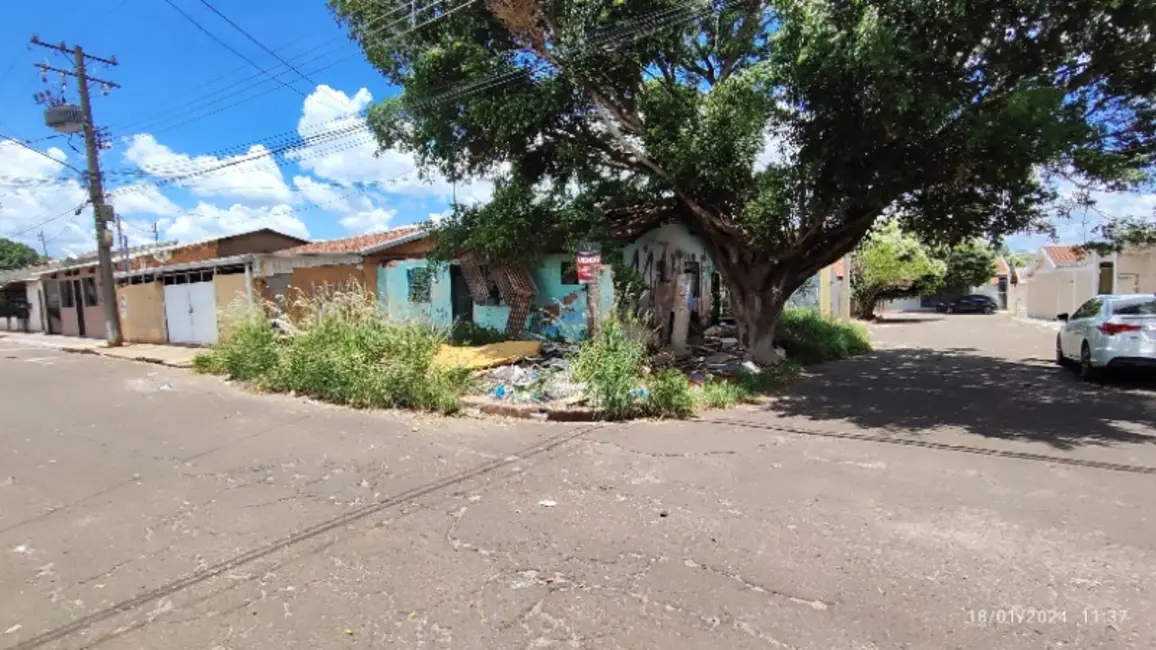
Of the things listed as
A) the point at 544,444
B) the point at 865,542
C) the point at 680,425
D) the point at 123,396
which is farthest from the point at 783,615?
the point at 123,396

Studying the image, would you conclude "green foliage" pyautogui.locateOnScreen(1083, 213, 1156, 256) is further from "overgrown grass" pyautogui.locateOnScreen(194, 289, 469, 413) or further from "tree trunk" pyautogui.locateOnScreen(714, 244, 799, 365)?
"overgrown grass" pyautogui.locateOnScreen(194, 289, 469, 413)

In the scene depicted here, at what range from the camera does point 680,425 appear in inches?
334

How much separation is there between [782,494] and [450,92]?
9808 mm

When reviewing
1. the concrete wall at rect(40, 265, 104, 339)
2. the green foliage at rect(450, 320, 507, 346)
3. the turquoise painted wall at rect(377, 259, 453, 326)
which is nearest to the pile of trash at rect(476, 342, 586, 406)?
A: the green foliage at rect(450, 320, 507, 346)

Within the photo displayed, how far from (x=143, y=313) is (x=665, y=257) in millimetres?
18608

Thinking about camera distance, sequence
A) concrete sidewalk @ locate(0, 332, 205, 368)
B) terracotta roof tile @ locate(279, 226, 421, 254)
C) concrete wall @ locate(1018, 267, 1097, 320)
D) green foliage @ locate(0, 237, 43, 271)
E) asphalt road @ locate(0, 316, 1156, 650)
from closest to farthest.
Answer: asphalt road @ locate(0, 316, 1156, 650), concrete sidewalk @ locate(0, 332, 205, 368), terracotta roof tile @ locate(279, 226, 421, 254), concrete wall @ locate(1018, 267, 1097, 320), green foliage @ locate(0, 237, 43, 271)

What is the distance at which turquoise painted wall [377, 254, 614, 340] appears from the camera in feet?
47.0

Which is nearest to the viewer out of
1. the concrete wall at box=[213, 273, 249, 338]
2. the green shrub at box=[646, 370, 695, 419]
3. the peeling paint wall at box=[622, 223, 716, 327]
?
the green shrub at box=[646, 370, 695, 419]

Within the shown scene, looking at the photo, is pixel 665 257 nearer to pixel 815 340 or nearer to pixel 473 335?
pixel 815 340

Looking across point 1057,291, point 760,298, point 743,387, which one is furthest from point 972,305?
point 743,387

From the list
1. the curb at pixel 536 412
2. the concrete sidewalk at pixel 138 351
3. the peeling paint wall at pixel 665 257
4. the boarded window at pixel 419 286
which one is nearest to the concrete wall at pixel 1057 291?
the peeling paint wall at pixel 665 257

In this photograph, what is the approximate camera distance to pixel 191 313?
69.4 feet

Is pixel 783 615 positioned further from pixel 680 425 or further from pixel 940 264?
pixel 940 264

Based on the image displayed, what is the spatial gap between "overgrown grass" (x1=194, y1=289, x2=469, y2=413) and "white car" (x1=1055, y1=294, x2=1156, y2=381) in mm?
10443
